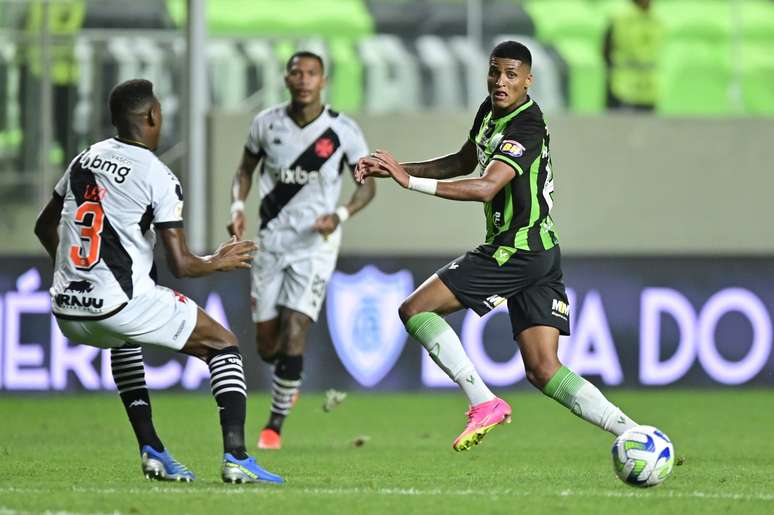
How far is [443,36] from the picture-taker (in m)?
15.5

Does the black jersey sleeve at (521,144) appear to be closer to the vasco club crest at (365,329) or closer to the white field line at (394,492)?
the white field line at (394,492)

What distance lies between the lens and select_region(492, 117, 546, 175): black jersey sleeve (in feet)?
24.7

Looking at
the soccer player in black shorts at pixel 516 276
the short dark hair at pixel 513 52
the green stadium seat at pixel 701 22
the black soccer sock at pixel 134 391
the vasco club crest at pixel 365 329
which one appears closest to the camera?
the black soccer sock at pixel 134 391

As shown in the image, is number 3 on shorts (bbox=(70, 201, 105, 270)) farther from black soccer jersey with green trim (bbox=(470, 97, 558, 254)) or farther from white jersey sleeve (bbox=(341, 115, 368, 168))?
white jersey sleeve (bbox=(341, 115, 368, 168))

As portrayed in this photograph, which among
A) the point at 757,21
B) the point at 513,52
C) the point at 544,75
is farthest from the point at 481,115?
the point at 757,21

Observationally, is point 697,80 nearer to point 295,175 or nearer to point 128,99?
point 295,175

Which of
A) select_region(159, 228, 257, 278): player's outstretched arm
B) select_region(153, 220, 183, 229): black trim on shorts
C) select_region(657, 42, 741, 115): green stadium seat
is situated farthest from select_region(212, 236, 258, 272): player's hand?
select_region(657, 42, 741, 115): green stadium seat

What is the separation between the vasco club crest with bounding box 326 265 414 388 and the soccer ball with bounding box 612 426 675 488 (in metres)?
6.82

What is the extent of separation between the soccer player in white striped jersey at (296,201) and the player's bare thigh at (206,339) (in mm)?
2892

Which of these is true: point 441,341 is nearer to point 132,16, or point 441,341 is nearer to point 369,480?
point 369,480

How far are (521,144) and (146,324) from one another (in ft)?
6.36

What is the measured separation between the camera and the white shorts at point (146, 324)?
697cm

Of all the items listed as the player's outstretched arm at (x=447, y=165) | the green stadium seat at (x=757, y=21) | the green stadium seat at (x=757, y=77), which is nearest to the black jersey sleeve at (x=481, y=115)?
the player's outstretched arm at (x=447, y=165)

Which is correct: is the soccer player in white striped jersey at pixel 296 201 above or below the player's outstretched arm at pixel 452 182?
below
